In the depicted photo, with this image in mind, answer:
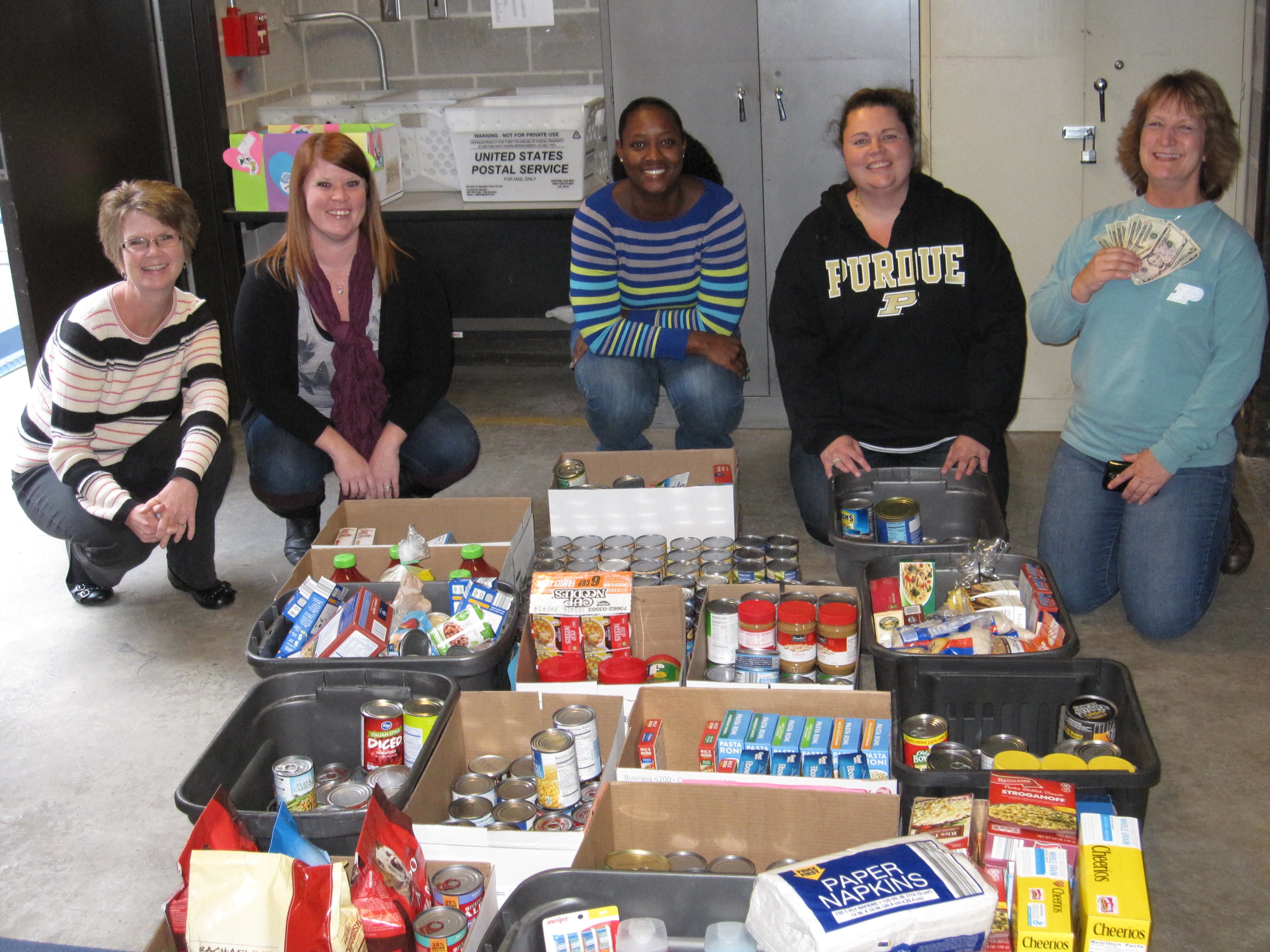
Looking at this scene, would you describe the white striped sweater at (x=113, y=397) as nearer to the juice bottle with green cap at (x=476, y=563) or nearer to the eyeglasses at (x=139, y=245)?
the eyeglasses at (x=139, y=245)

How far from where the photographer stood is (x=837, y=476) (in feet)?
9.70

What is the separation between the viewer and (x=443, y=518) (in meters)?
2.99

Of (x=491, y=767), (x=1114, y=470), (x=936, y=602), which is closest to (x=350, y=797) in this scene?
(x=491, y=767)

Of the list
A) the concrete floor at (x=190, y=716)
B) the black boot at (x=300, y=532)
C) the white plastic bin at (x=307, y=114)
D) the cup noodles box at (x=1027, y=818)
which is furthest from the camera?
the white plastic bin at (x=307, y=114)

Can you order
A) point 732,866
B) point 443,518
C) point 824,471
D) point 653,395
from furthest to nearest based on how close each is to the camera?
point 653,395, point 824,471, point 443,518, point 732,866

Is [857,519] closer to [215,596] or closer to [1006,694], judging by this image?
[1006,694]

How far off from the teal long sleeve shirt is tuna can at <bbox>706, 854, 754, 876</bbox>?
1536mm

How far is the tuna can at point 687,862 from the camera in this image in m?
1.77

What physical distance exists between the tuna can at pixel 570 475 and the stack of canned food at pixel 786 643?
2.67ft

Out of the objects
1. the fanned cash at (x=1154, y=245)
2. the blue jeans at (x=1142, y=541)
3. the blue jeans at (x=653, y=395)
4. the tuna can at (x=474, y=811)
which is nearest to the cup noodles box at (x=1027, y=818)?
the tuna can at (x=474, y=811)

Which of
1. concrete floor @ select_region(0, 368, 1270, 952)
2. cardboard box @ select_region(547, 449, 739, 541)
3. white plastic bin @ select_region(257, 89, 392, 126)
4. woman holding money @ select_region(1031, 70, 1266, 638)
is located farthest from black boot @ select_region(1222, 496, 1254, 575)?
white plastic bin @ select_region(257, 89, 392, 126)

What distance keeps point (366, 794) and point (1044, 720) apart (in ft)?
3.91

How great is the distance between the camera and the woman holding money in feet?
8.77

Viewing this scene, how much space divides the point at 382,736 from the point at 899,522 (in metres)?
1.23
